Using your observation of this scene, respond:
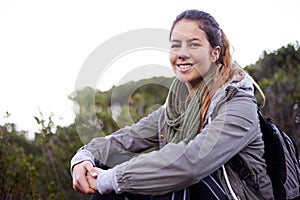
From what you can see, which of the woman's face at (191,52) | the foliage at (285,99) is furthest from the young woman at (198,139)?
the foliage at (285,99)

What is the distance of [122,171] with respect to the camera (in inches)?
82.6

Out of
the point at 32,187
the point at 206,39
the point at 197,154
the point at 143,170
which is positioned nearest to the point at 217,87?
the point at 206,39

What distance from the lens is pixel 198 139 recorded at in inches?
83.3

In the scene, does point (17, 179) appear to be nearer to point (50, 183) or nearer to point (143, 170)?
point (50, 183)

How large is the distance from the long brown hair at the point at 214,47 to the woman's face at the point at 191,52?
0.03 meters

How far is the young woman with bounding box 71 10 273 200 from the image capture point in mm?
2074

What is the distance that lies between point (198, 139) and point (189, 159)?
11 centimetres

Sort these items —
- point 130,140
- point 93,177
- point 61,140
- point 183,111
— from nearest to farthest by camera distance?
point 93,177 < point 183,111 < point 130,140 < point 61,140

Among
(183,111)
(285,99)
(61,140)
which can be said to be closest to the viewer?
(183,111)

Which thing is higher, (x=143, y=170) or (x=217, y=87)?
(x=217, y=87)

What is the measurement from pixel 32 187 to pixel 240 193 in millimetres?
2668

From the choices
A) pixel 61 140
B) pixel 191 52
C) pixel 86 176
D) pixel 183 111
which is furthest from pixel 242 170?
pixel 61 140

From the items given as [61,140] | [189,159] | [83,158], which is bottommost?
[189,159]

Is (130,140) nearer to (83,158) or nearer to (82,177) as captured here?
(83,158)
